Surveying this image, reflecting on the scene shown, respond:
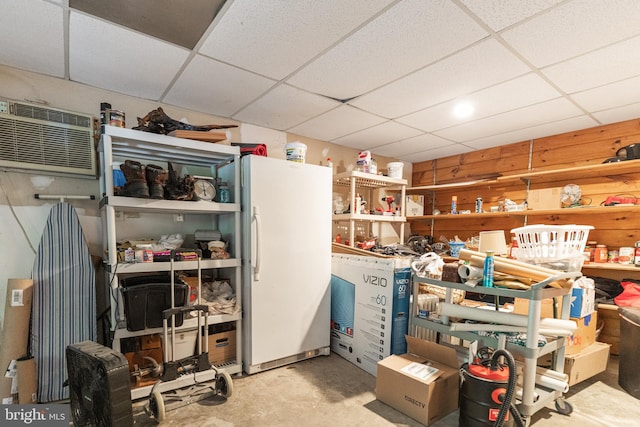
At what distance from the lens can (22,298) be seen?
1898 millimetres

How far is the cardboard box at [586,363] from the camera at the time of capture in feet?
6.89

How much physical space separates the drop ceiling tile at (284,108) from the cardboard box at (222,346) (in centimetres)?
202

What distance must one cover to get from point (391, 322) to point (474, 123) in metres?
2.26

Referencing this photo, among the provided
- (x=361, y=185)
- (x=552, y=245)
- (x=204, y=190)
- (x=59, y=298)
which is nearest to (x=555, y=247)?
(x=552, y=245)

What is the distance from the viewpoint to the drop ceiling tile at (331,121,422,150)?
10.6 ft

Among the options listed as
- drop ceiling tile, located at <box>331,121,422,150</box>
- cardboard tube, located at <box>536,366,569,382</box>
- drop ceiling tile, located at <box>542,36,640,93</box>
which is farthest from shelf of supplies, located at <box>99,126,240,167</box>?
cardboard tube, located at <box>536,366,569,382</box>

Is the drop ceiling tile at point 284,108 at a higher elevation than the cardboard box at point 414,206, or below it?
higher

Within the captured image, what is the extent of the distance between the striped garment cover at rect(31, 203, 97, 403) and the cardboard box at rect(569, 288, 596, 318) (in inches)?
137

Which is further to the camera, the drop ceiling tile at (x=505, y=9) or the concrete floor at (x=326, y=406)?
the concrete floor at (x=326, y=406)

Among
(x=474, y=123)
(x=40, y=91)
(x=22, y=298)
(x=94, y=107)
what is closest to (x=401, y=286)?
(x=474, y=123)

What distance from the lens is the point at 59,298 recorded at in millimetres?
2047

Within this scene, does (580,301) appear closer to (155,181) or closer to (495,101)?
(495,101)

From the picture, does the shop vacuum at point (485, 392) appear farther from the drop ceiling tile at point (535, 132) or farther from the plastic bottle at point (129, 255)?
the drop ceiling tile at point (535, 132)

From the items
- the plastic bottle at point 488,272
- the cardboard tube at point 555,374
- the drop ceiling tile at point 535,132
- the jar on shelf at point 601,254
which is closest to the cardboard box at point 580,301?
the cardboard tube at point 555,374
